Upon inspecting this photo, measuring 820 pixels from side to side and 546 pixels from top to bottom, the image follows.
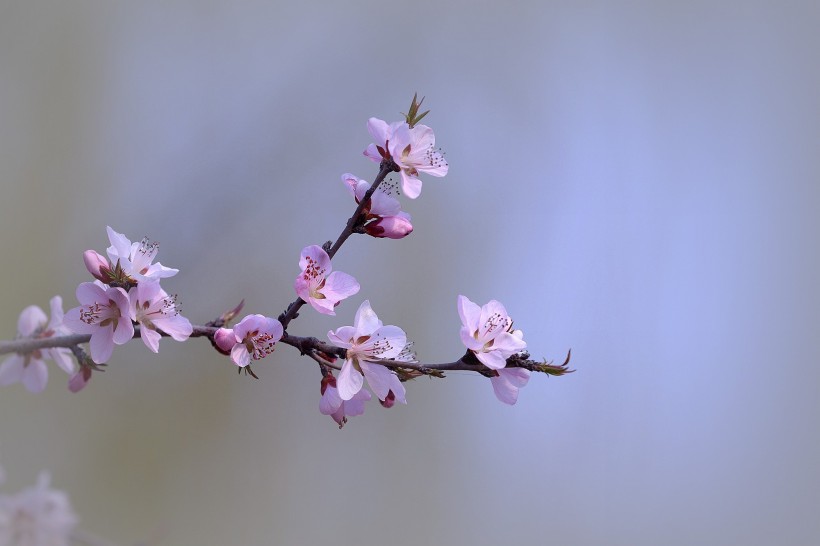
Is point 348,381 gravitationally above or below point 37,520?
above

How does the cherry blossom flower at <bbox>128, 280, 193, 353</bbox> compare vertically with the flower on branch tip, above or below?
below

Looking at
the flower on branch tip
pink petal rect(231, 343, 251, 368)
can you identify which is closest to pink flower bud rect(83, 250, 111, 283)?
pink petal rect(231, 343, 251, 368)

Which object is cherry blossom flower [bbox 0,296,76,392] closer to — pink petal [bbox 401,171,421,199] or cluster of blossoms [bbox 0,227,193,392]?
cluster of blossoms [bbox 0,227,193,392]

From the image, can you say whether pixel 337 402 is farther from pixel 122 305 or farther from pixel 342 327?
pixel 122 305

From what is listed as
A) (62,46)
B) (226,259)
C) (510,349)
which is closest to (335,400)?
(510,349)

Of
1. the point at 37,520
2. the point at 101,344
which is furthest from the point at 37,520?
the point at 101,344

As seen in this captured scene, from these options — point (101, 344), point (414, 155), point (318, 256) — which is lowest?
point (101, 344)

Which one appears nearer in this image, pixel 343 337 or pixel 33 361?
pixel 343 337
